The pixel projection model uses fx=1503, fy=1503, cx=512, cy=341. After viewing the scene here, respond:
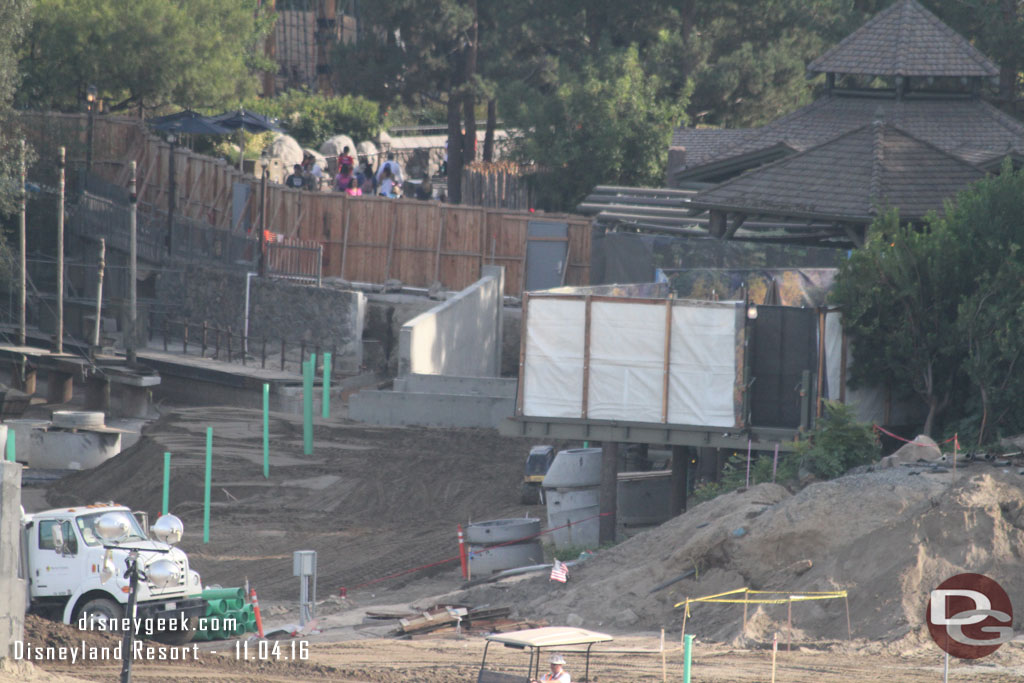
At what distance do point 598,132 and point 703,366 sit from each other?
2325 centimetres

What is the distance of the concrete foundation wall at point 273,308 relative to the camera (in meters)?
37.5

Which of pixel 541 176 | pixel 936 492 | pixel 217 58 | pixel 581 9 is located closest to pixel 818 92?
pixel 581 9

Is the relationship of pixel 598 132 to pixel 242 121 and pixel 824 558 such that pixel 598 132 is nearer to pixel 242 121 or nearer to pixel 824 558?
pixel 242 121

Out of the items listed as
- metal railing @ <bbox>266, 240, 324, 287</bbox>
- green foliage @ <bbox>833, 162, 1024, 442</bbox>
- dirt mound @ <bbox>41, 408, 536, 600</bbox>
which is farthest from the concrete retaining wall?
green foliage @ <bbox>833, 162, 1024, 442</bbox>

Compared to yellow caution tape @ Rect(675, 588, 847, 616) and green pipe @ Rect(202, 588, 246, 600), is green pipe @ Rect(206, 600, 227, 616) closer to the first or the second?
green pipe @ Rect(202, 588, 246, 600)

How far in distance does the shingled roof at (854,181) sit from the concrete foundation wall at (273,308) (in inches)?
415

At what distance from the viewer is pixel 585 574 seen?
20.0 metres

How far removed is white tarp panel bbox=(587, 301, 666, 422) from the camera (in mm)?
22375

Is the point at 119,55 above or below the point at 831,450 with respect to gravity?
above

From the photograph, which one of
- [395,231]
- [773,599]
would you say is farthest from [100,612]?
[395,231]

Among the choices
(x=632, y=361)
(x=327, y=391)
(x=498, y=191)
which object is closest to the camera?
(x=632, y=361)

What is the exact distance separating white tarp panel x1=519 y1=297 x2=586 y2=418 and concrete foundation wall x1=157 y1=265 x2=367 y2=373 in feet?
49.7

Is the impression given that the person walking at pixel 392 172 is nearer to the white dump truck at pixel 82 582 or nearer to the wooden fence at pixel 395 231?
the wooden fence at pixel 395 231

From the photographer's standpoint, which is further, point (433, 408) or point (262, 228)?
point (262, 228)
